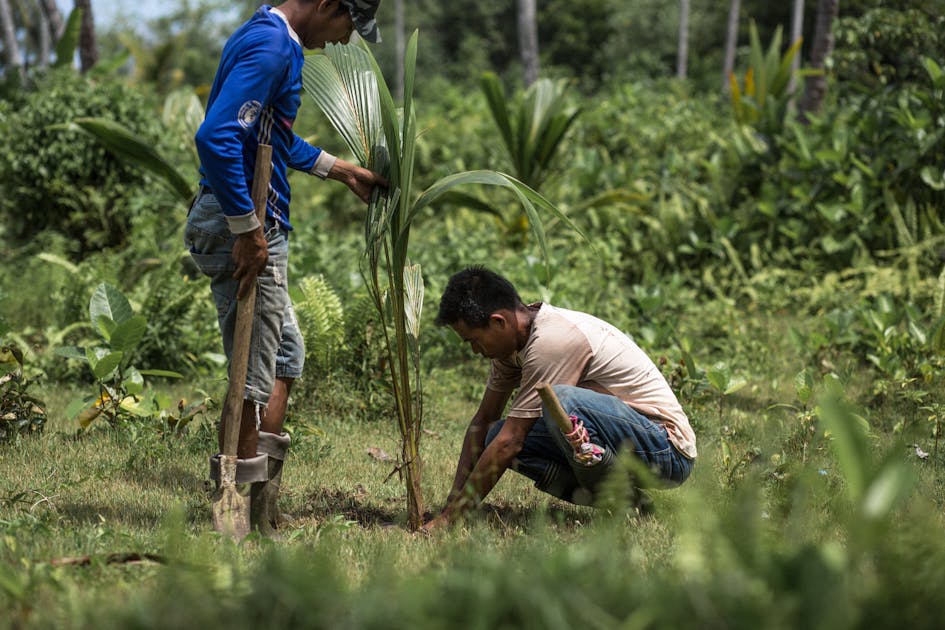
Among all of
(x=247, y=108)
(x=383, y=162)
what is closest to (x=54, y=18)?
(x=383, y=162)

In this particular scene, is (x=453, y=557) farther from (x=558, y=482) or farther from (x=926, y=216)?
(x=926, y=216)

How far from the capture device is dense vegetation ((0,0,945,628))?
1.98 m

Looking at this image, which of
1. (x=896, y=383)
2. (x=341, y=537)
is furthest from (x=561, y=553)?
(x=896, y=383)

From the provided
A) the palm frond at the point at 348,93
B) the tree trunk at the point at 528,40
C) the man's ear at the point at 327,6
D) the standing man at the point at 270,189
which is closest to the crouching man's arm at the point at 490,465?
the standing man at the point at 270,189

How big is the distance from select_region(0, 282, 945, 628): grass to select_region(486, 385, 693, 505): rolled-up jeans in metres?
0.14

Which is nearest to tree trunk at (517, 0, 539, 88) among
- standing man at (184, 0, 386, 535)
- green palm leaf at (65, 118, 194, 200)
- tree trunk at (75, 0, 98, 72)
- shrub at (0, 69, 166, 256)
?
tree trunk at (75, 0, 98, 72)

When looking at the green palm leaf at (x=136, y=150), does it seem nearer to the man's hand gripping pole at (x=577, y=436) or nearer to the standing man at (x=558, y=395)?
the standing man at (x=558, y=395)

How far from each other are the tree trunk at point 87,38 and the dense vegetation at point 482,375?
1.72 meters

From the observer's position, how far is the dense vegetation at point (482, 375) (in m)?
1.98

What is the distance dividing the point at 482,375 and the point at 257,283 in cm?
283

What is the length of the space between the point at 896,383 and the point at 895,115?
11.3 ft

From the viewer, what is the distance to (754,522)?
6.46ft

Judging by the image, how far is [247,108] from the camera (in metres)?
3.10

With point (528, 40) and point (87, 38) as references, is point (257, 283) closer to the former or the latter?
point (87, 38)
